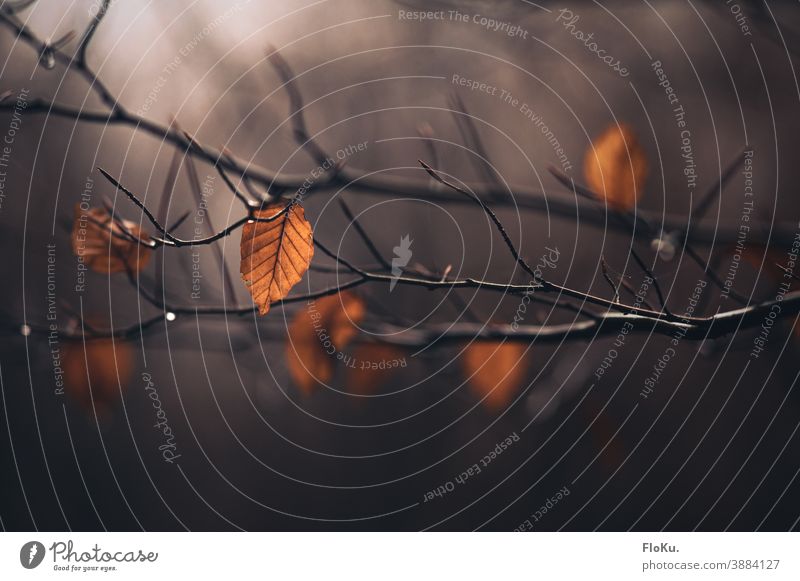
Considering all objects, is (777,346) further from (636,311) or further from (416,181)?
(416,181)

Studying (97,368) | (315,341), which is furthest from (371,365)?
(97,368)

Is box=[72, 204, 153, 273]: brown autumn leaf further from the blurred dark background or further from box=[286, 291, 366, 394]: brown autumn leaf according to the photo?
box=[286, 291, 366, 394]: brown autumn leaf

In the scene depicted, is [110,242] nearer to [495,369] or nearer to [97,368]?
[97,368]

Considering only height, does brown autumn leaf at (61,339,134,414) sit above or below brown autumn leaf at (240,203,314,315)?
below

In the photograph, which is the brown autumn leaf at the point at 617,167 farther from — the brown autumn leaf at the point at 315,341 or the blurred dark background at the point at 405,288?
the brown autumn leaf at the point at 315,341

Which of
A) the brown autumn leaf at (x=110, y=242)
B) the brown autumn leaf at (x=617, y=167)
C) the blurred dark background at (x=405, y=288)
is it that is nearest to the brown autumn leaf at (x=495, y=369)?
the blurred dark background at (x=405, y=288)

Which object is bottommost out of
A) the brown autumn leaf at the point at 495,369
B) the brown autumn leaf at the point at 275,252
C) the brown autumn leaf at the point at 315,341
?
the brown autumn leaf at the point at 495,369

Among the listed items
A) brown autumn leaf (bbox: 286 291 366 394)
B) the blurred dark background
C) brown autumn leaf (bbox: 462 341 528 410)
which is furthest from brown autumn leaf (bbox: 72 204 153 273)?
brown autumn leaf (bbox: 462 341 528 410)

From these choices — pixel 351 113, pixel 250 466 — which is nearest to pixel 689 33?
pixel 351 113
